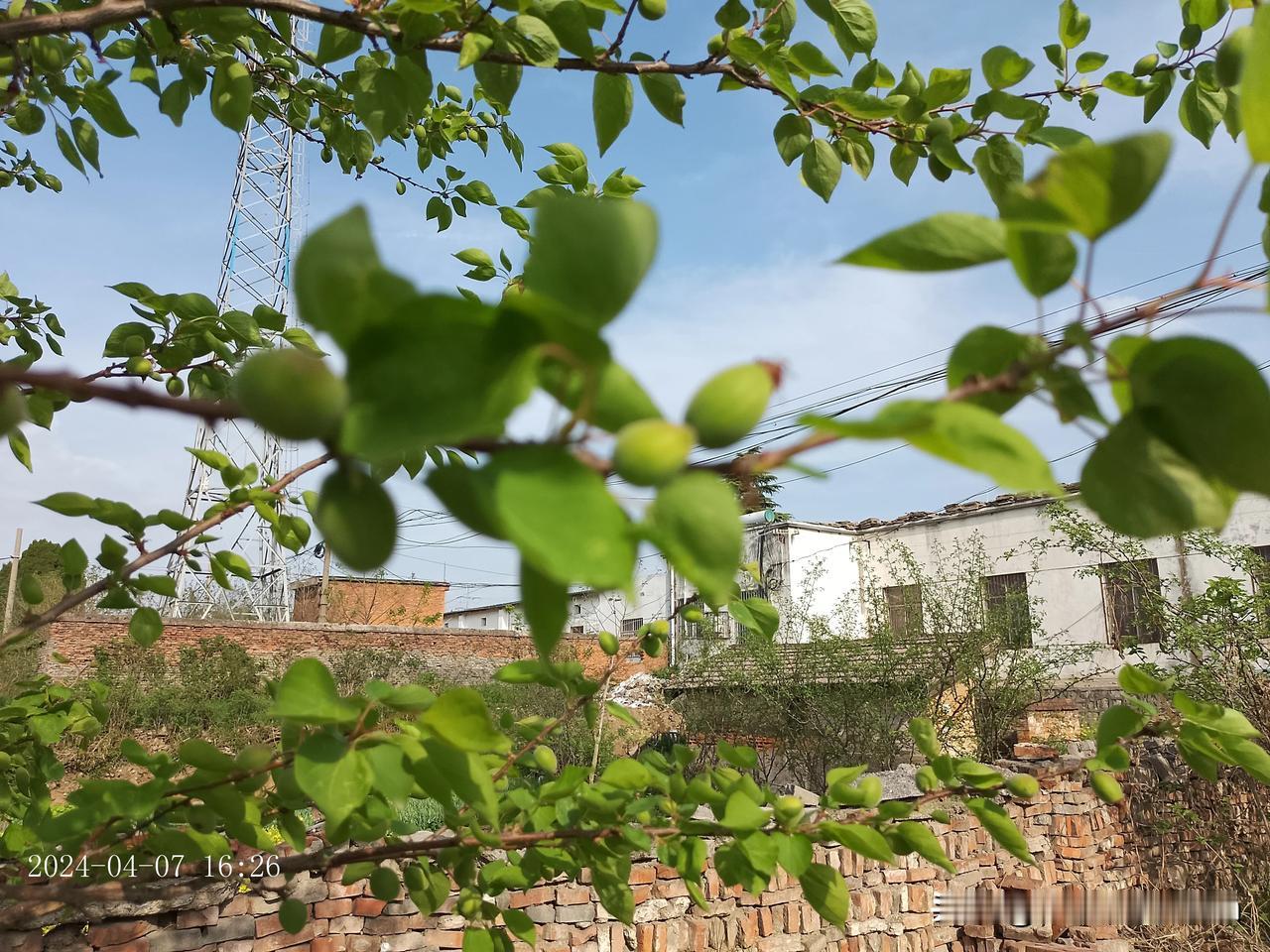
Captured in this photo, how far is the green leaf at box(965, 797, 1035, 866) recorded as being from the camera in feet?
3.26

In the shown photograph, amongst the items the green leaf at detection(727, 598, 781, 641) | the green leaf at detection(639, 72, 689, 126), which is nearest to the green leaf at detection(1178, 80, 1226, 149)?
the green leaf at detection(639, 72, 689, 126)

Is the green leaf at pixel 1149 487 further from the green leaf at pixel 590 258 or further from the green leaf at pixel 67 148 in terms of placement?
the green leaf at pixel 67 148

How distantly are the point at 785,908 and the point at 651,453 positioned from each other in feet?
12.7

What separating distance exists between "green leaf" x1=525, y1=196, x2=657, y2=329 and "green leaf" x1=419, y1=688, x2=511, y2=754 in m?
0.38

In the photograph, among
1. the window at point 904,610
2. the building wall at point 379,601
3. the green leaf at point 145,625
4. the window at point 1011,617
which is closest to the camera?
the green leaf at point 145,625

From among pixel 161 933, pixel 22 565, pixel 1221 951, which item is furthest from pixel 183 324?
pixel 22 565

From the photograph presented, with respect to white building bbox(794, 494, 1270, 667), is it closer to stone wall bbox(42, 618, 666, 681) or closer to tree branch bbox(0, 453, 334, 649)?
stone wall bbox(42, 618, 666, 681)

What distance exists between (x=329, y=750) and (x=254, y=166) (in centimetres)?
1765

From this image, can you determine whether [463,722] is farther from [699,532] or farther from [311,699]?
[699,532]

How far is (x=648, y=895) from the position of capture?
333 cm

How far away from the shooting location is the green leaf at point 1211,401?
0.34 m

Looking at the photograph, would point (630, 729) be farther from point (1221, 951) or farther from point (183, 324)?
point (183, 324)

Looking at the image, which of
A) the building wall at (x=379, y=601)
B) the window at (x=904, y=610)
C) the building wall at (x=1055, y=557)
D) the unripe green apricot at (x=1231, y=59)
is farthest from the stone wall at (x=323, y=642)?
the unripe green apricot at (x=1231, y=59)

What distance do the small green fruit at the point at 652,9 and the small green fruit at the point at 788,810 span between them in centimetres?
98
